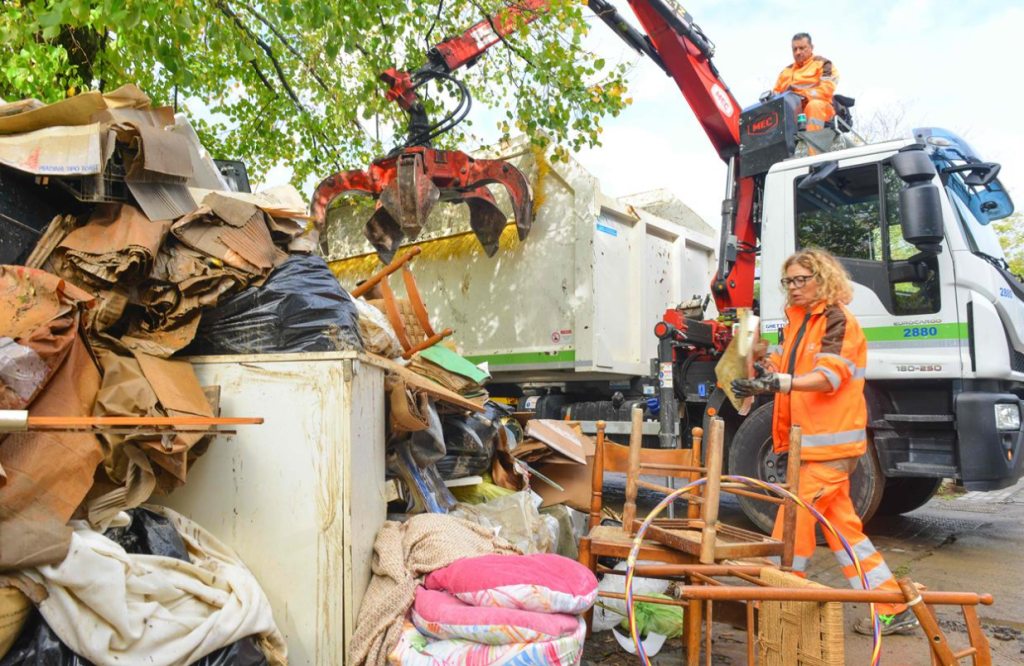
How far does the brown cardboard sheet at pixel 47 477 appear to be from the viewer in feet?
5.44

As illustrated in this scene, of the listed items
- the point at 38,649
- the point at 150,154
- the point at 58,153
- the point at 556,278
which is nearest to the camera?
the point at 38,649

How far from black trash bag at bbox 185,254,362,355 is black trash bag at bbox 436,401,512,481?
788 mm

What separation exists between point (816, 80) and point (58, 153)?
4.68 metres

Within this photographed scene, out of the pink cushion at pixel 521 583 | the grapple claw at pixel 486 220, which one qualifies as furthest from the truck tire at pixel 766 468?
the pink cushion at pixel 521 583

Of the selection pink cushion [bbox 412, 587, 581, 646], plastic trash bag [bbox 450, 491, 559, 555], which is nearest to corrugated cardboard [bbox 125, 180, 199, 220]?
plastic trash bag [bbox 450, 491, 559, 555]

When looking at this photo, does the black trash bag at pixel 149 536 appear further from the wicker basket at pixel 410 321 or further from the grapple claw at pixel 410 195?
the grapple claw at pixel 410 195

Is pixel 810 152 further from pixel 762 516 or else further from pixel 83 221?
pixel 83 221

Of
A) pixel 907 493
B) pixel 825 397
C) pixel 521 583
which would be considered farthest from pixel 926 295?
pixel 521 583

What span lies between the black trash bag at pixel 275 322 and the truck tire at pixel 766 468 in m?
3.05

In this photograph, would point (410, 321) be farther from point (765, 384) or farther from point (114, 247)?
point (765, 384)

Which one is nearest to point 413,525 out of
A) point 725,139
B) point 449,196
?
point 449,196

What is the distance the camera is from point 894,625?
2.90 meters

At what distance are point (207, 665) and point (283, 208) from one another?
1.64m

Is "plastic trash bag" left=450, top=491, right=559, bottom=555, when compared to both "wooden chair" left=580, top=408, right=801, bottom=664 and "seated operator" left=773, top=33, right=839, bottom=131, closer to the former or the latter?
"wooden chair" left=580, top=408, right=801, bottom=664
